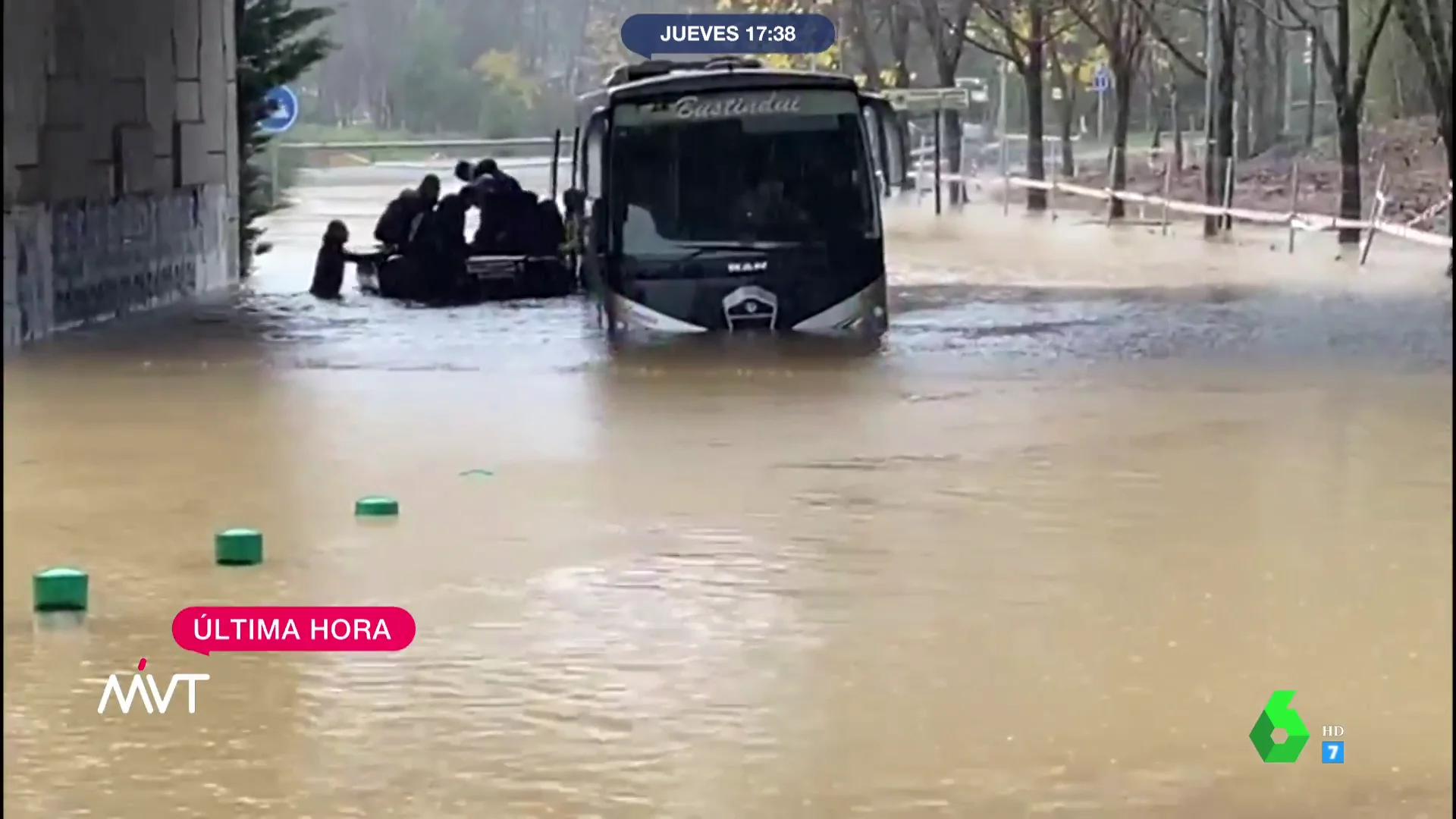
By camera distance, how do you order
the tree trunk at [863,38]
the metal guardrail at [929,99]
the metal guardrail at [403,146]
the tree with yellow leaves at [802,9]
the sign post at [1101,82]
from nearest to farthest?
the metal guardrail at [403,146], the metal guardrail at [929,99], the tree with yellow leaves at [802,9], the tree trunk at [863,38], the sign post at [1101,82]

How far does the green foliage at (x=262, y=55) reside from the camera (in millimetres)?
27000

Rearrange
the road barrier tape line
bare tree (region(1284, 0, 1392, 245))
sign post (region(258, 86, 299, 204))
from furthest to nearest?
1. bare tree (region(1284, 0, 1392, 245))
2. the road barrier tape line
3. sign post (region(258, 86, 299, 204))

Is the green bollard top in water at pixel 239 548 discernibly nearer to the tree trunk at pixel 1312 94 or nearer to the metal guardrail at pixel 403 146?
the metal guardrail at pixel 403 146

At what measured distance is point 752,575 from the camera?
9516mm

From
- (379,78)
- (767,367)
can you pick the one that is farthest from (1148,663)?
(379,78)

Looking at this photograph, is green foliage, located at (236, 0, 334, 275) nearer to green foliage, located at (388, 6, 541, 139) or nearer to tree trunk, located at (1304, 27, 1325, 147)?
green foliage, located at (388, 6, 541, 139)

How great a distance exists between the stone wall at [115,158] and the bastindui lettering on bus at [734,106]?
4.84 m

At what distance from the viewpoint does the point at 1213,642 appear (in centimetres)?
802

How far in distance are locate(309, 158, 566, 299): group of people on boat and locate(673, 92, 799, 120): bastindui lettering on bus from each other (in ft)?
17.8

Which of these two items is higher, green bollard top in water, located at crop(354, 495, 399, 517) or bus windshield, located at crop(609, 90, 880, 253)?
bus windshield, located at crop(609, 90, 880, 253)

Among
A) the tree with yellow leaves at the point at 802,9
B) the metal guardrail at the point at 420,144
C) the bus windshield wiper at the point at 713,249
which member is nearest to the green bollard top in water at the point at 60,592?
the bus windshield wiper at the point at 713,249

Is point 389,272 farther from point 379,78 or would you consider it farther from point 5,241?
point 379,78

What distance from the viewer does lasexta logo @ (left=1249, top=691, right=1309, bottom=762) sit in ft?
21.1

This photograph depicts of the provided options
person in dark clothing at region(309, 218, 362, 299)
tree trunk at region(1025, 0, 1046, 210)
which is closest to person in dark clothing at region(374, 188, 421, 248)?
person in dark clothing at region(309, 218, 362, 299)
